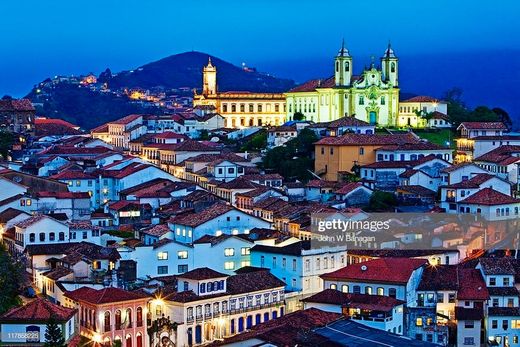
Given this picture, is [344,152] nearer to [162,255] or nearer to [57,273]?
[162,255]

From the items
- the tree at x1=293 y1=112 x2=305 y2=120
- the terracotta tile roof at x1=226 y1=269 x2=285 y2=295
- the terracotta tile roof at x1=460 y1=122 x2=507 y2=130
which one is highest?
the tree at x1=293 y1=112 x2=305 y2=120

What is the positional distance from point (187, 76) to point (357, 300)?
487 feet

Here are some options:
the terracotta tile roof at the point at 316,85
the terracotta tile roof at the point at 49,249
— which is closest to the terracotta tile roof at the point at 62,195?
the terracotta tile roof at the point at 49,249

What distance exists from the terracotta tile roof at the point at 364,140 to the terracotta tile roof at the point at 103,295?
775 inches

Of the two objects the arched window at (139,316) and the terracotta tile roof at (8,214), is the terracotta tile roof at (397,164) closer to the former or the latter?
the terracotta tile roof at (8,214)

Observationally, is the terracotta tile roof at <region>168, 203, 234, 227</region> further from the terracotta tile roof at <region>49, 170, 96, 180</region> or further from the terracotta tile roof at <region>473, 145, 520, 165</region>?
the terracotta tile roof at <region>473, 145, 520, 165</region>

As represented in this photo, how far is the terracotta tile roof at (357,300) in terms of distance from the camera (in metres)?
26.6

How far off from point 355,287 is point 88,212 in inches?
519

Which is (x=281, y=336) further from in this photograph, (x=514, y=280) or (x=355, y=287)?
(x=514, y=280)

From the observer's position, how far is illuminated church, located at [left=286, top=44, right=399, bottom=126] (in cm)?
5592

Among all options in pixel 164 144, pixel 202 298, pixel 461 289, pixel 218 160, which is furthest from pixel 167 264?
pixel 164 144

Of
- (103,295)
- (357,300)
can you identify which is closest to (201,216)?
(357,300)

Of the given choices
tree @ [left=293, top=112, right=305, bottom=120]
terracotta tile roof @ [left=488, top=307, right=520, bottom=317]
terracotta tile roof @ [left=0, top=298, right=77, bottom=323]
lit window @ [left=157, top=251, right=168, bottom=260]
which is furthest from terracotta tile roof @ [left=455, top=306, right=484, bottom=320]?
tree @ [left=293, top=112, right=305, bottom=120]

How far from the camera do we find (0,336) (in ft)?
76.8
